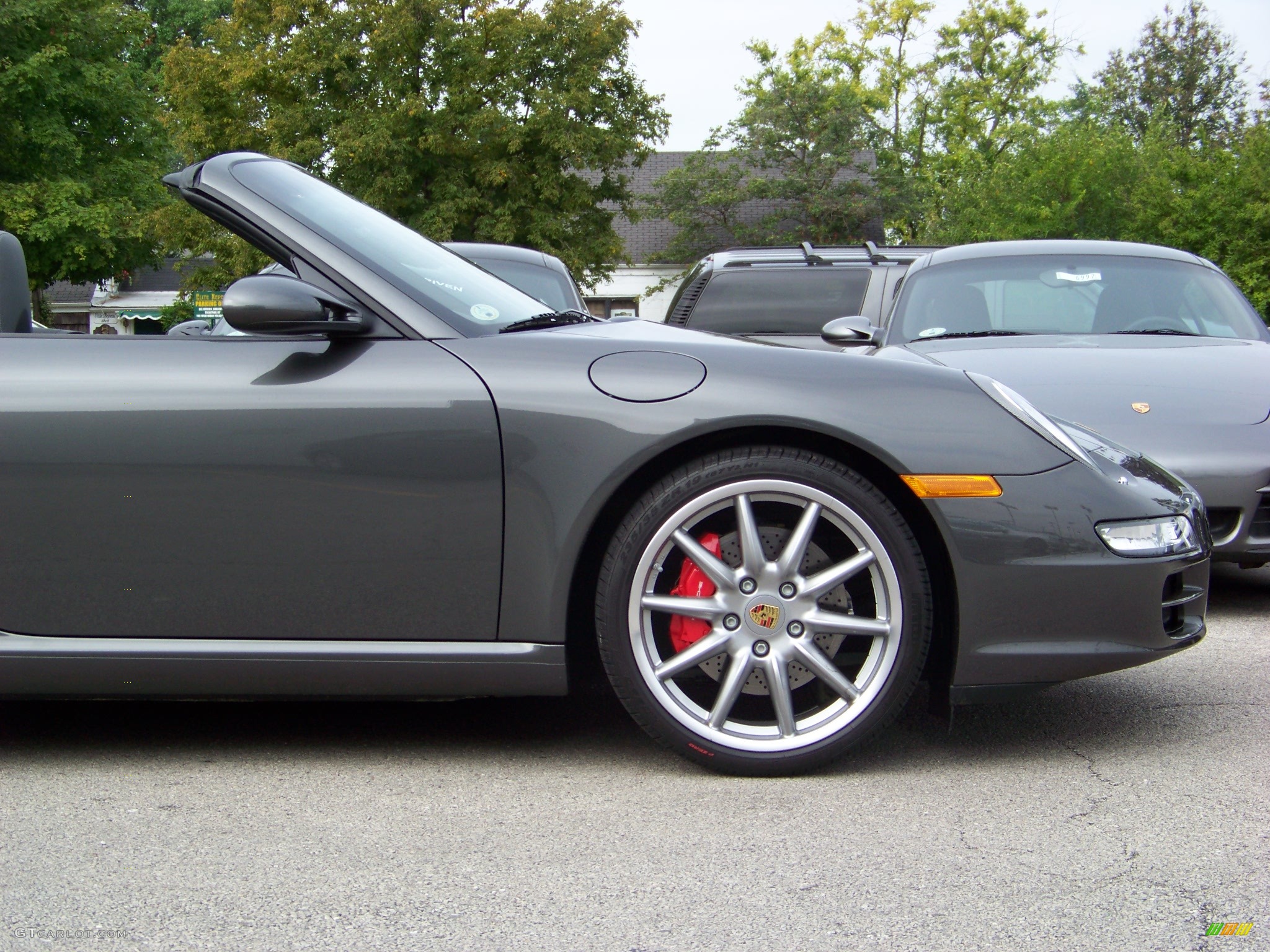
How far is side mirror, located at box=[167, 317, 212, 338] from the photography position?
317cm

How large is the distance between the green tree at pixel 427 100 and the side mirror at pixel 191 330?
2496cm

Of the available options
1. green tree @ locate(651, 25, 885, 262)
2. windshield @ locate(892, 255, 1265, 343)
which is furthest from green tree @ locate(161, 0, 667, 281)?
windshield @ locate(892, 255, 1265, 343)

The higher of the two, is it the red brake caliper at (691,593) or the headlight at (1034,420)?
the headlight at (1034,420)

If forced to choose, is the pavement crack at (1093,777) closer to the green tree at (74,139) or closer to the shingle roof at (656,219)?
the green tree at (74,139)

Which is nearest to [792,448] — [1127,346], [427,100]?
[1127,346]

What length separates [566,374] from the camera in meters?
2.97

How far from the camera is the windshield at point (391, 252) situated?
3.13 m

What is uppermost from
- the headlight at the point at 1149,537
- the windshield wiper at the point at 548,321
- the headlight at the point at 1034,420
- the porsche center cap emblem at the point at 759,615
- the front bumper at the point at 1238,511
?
the windshield wiper at the point at 548,321

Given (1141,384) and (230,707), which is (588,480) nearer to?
(230,707)

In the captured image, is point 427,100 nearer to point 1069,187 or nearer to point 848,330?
point 1069,187

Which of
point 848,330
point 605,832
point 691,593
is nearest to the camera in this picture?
point 605,832

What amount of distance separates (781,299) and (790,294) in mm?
70

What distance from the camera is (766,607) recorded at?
292 cm

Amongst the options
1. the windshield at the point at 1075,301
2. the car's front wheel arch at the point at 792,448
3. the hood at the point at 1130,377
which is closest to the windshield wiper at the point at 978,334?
the windshield at the point at 1075,301
